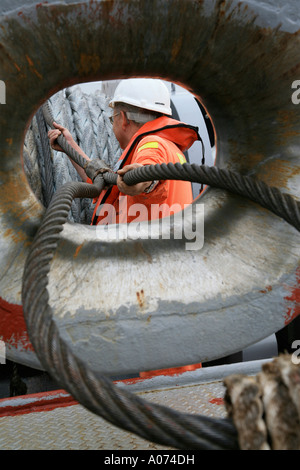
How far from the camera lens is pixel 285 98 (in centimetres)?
63

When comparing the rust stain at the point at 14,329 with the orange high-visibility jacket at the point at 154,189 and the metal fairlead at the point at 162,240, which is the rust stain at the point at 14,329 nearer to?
the metal fairlead at the point at 162,240

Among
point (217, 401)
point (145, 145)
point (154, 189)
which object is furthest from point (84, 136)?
point (217, 401)

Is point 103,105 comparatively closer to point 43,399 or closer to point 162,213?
point 162,213

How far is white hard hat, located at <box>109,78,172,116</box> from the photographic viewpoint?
2.08 meters

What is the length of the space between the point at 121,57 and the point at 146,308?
0.34m

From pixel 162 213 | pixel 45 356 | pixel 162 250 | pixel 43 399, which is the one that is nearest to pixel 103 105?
pixel 162 213

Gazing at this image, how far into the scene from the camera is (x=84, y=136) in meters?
2.31

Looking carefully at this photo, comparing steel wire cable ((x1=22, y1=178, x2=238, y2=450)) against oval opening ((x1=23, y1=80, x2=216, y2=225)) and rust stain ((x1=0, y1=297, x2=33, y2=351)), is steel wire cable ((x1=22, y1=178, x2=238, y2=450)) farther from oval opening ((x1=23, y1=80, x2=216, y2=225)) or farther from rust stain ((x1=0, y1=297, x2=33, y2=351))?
oval opening ((x1=23, y1=80, x2=216, y2=225))

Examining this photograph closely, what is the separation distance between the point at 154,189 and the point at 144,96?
2.04 feet

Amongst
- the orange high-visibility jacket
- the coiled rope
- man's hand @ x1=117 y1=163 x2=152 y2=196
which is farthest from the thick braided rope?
the orange high-visibility jacket

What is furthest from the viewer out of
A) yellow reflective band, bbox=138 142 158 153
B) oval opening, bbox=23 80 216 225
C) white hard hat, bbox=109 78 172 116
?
white hard hat, bbox=109 78 172 116

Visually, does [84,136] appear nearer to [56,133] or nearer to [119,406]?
[56,133]

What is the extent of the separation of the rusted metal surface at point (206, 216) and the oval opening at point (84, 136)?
3.82 ft

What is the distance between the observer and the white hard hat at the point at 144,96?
2.08 m
